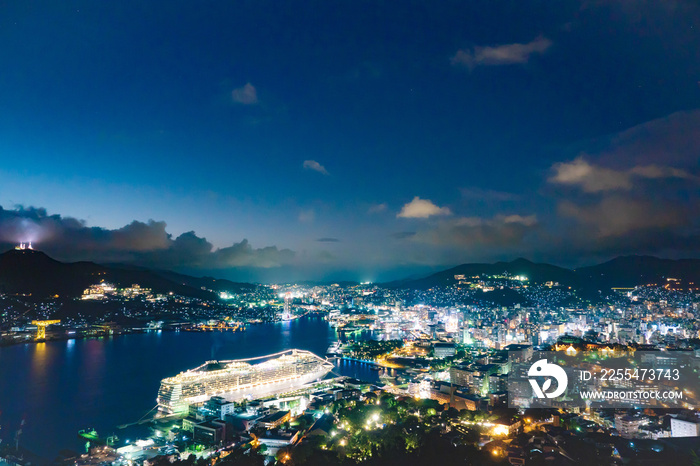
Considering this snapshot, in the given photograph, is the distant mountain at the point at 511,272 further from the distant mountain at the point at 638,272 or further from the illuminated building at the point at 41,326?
the illuminated building at the point at 41,326

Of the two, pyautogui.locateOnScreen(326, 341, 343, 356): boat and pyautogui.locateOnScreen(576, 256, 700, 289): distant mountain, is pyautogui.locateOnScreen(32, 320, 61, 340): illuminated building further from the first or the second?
pyautogui.locateOnScreen(576, 256, 700, 289): distant mountain

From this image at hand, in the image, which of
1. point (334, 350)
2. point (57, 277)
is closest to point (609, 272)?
point (334, 350)

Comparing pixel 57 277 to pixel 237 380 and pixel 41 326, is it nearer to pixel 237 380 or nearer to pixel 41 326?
pixel 41 326

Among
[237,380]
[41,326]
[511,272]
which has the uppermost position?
[511,272]

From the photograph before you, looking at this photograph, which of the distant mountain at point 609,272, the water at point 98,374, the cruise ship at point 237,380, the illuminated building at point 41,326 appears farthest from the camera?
the distant mountain at point 609,272

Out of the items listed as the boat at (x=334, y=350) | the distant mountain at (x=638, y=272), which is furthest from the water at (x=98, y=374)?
the distant mountain at (x=638, y=272)

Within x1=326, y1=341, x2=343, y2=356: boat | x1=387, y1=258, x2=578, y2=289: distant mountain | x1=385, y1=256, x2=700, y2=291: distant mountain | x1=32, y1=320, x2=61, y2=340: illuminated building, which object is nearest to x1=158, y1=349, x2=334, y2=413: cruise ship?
x1=326, y1=341, x2=343, y2=356: boat
